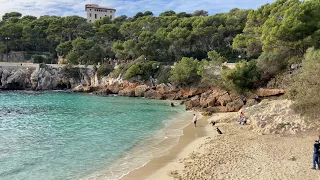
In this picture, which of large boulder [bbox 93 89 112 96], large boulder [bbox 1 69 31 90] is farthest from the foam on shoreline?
large boulder [bbox 1 69 31 90]

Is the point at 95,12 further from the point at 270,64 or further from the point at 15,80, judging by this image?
the point at 270,64

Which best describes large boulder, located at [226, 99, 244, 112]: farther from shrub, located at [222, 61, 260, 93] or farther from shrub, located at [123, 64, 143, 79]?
shrub, located at [123, 64, 143, 79]

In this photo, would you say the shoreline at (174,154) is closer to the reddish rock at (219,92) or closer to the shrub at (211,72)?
the reddish rock at (219,92)

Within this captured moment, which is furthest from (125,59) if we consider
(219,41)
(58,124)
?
(58,124)

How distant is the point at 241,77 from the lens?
3725 centimetres

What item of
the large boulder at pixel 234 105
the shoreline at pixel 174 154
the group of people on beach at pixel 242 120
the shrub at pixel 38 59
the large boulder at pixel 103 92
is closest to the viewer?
the shoreline at pixel 174 154

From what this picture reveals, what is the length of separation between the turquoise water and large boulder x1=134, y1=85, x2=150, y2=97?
46.2 feet

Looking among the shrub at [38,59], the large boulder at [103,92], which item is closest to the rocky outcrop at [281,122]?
the large boulder at [103,92]

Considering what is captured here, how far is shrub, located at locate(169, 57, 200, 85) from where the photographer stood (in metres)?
48.6

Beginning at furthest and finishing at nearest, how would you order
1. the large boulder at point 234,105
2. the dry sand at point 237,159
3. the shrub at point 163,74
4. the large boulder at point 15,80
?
the large boulder at point 15,80 < the shrub at point 163,74 < the large boulder at point 234,105 < the dry sand at point 237,159

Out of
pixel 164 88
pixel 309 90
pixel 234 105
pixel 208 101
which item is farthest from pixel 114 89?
pixel 309 90

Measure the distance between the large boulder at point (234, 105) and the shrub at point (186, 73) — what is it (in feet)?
47.1

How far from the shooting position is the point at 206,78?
138 feet

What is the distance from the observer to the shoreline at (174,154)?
1453cm
